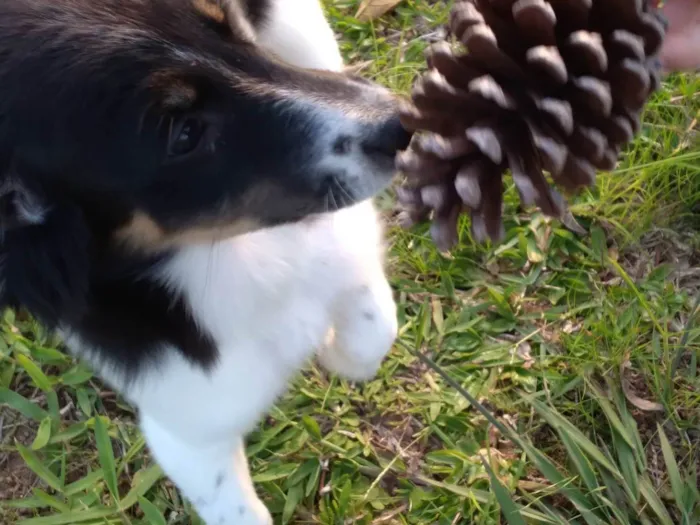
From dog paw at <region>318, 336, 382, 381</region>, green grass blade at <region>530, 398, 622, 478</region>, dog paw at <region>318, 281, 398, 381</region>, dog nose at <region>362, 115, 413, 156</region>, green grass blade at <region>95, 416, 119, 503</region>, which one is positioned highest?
dog nose at <region>362, 115, 413, 156</region>

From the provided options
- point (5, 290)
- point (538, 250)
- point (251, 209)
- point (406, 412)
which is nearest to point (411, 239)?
point (538, 250)

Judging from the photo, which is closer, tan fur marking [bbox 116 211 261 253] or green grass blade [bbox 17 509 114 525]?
tan fur marking [bbox 116 211 261 253]

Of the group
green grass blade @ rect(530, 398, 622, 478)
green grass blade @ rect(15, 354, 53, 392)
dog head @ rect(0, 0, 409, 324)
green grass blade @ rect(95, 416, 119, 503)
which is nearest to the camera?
dog head @ rect(0, 0, 409, 324)

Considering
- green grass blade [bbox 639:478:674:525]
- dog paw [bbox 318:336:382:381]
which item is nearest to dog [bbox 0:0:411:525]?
dog paw [bbox 318:336:382:381]

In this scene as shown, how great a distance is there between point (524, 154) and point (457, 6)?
0.81ft

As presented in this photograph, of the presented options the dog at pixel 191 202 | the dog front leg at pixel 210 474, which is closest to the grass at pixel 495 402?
the dog front leg at pixel 210 474

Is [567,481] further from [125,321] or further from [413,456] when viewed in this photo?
[125,321]

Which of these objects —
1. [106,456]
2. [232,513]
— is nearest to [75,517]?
[106,456]

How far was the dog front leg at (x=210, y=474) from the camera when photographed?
75.7 inches

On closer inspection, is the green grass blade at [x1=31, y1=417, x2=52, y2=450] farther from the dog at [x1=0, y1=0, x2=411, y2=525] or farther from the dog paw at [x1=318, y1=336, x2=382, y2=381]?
the dog paw at [x1=318, y1=336, x2=382, y2=381]

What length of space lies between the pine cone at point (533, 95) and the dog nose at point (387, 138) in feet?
1.10

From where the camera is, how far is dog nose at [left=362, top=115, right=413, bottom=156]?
1512 mm

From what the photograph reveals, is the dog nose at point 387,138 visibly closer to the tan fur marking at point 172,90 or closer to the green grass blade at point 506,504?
the tan fur marking at point 172,90

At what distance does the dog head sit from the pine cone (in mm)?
385
